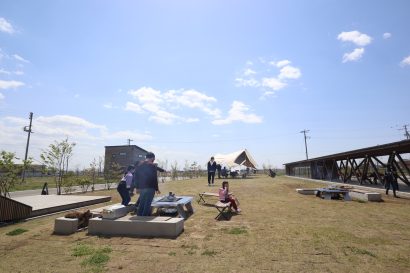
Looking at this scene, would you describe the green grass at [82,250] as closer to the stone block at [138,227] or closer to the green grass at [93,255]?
the green grass at [93,255]

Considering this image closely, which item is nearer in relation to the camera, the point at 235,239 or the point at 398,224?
the point at 235,239

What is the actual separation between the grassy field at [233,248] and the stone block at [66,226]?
0.77 ft

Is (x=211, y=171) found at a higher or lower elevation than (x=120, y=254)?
higher

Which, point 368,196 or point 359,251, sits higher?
point 368,196

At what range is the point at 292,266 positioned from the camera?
492 cm

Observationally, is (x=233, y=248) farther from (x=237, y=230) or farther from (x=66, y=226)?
(x=66, y=226)

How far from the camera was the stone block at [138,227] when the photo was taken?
6.93 m

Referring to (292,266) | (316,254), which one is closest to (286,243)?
(316,254)

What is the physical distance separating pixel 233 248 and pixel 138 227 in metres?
2.63

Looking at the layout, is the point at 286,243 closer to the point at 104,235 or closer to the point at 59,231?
the point at 104,235

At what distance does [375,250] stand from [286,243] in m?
1.83

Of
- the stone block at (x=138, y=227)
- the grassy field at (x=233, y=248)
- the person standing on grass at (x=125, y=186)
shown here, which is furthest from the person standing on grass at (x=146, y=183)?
the person standing on grass at (x=125, y=186)

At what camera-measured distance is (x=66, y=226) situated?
296 inches

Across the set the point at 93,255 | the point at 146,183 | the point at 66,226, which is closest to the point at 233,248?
the point at 93,255
